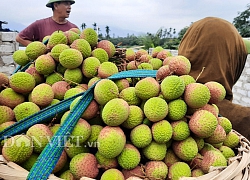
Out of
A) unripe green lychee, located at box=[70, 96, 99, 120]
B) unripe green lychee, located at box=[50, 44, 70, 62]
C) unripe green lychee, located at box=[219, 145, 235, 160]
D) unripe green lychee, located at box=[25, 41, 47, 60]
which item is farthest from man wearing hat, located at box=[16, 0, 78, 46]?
unripe green lychee, located at box=[219, 145, 235, 160]

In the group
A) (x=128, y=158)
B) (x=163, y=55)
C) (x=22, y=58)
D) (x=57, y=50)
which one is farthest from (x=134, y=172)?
(x=22, y=58)

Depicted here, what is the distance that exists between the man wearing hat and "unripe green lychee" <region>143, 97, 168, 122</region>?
228 cm

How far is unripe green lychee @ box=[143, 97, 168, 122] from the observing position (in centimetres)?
73

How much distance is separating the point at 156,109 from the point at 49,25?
7.93 feet

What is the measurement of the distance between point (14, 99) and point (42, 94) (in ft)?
0.45

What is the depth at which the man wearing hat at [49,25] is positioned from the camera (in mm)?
2789

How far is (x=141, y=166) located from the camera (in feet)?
2.43

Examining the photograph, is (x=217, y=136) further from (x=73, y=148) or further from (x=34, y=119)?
(x=34, y=119)

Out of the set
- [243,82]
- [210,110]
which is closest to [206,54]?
[210,110]

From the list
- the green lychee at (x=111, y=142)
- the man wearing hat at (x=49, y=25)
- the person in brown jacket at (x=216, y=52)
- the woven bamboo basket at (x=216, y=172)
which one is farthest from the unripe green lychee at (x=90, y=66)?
the man wearing hat at (x=49, y=25)

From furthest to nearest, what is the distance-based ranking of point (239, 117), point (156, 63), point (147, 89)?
point (239, 117), point (156, 63), point (147, 89)

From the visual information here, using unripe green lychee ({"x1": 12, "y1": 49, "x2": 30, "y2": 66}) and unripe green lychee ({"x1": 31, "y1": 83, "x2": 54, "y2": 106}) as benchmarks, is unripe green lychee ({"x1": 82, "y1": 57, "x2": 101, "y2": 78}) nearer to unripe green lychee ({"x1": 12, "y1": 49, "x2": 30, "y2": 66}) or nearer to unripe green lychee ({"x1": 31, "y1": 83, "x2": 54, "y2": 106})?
unripe green lychee ({"x1": 31, "y1": 83, "x2": 54, "y2": 106})

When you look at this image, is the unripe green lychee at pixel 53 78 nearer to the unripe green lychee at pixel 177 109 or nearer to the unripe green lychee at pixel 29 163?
the unripe green lychee at pixel 29 163

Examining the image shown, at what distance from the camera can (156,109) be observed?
2.37ft
